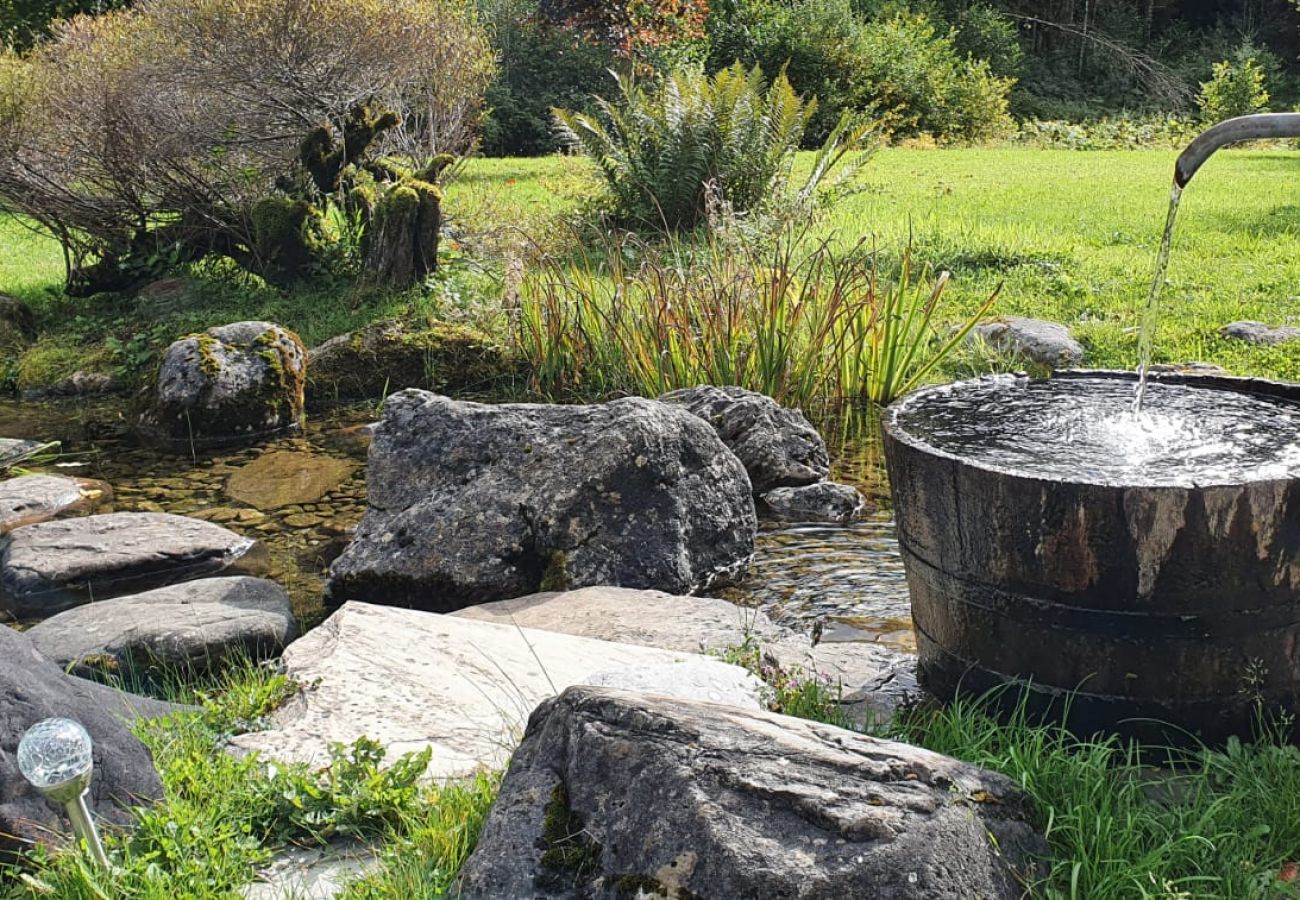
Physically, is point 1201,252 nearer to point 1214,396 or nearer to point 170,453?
point 1214,396

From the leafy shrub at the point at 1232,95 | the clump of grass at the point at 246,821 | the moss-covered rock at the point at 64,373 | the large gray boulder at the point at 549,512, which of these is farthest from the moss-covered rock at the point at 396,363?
the leafy shrub at the point at 1232,95

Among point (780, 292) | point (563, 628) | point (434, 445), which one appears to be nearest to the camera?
point (563, 628)

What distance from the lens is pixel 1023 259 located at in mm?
10398

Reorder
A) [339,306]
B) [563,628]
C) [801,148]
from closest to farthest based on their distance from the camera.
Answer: [563,628] → [339,306] → [801,148]

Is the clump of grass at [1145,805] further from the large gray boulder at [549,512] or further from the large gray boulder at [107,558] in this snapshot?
the large gray boulder at [107,558]

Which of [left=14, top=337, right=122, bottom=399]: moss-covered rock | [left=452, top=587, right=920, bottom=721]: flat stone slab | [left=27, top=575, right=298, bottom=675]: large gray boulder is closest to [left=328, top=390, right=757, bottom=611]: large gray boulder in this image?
[left=452, top=587, right=920, bottom=721]: flat stone slab

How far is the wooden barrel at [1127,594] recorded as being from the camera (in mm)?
2768

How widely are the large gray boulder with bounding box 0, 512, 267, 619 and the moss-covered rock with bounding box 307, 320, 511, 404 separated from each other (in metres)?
2.72

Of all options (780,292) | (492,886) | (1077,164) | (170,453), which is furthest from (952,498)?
(1077,164)

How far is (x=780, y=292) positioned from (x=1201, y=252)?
5.53 meters

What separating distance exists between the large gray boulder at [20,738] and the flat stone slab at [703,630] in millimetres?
1794

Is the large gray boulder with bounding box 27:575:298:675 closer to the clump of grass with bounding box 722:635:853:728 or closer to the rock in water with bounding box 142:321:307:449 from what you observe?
the clump of grass with bounding box 722:635:853:728

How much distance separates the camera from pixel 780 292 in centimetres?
699

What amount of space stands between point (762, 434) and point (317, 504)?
251 centimetres
